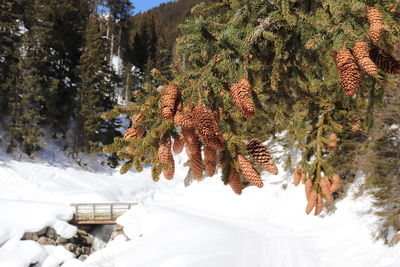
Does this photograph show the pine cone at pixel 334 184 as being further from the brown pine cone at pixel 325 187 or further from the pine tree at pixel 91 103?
the pine tree at pixel 91 103

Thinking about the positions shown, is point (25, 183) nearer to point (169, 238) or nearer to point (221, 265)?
point (169, 238)

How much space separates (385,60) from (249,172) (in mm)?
1061

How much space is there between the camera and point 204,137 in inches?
51.6

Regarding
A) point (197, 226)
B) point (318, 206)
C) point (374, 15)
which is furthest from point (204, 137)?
point (197, 226)

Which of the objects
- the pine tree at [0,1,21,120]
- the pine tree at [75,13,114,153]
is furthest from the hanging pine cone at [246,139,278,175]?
the pine tree at [0,1,21,120]

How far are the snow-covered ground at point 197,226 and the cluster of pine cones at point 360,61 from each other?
308 inches

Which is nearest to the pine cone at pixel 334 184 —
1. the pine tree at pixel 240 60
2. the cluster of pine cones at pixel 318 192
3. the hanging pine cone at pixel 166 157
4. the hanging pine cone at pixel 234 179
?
the cluster of pine cones at pixel 318 192

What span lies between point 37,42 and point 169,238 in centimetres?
2515

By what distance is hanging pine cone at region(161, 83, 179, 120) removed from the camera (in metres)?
1.41

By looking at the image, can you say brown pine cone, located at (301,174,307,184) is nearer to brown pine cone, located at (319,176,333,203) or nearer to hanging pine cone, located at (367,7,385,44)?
brown pine cone, located at (319,176,333,203)

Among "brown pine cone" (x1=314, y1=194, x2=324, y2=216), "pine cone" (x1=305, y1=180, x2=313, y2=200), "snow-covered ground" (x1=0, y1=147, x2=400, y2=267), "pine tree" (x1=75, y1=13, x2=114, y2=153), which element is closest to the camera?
"brown pine cone" (x1=314, y1=194, x2=324, y2=216)

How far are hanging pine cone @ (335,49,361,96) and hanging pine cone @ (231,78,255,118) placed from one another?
42 centimetres

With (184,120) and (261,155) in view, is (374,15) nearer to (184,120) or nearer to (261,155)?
(261,155)

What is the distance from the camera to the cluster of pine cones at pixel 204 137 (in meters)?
1.35
